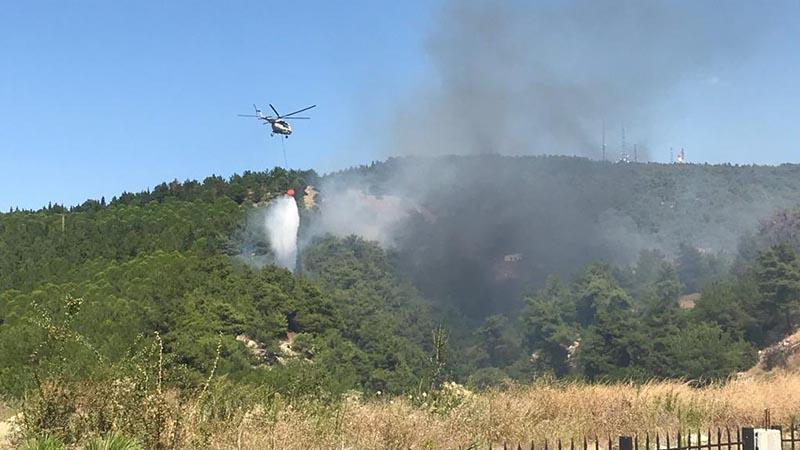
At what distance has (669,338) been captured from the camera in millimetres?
53531

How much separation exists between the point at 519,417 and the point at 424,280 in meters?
85.6

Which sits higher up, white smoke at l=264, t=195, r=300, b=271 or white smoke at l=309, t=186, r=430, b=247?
white smoke at l=309, t=186, r=430, b=247

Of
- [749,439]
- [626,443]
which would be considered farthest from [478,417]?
[749,439]

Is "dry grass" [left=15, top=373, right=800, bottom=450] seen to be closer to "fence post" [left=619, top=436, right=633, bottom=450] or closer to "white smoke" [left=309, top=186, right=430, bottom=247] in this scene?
"fence post" [left=619, top=436, right=633, bottom=450]

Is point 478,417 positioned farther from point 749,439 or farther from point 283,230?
point 283,230

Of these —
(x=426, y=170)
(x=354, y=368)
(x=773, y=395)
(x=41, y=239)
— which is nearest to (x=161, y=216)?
(x=41, y=239)

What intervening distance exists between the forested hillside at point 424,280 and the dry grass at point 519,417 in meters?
1.24

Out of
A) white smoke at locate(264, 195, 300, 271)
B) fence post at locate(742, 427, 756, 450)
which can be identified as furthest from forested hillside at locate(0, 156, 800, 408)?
fence post at locate(742, 427, 756, 450)

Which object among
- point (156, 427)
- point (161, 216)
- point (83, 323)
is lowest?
point (156, 427)

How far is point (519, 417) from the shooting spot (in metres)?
9.67

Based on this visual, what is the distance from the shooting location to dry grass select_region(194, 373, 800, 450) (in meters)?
7.66

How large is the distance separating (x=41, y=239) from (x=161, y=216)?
10340 mm

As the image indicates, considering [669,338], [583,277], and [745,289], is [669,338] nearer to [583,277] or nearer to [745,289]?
[745,289]

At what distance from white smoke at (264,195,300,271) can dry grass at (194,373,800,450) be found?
64.8m
